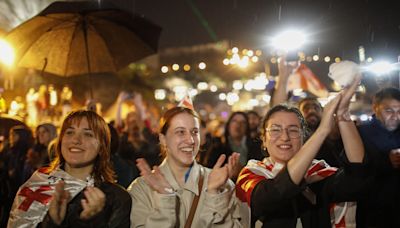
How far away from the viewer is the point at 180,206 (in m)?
3.60

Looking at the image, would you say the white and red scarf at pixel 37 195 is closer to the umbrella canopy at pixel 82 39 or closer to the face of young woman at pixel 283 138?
the face of young woman at pixel 283 138

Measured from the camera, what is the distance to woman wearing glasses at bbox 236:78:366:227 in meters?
3.17

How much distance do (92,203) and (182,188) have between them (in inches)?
30.0

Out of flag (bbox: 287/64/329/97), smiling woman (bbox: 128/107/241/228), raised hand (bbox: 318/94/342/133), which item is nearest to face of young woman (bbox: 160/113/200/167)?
smiling woman (bbox: 128/107/241/228)

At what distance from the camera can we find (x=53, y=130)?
8.12 meters

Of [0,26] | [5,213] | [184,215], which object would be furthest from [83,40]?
[184,215]

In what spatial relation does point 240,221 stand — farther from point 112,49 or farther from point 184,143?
point 112,49

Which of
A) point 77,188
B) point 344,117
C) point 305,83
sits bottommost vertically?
point 77,188

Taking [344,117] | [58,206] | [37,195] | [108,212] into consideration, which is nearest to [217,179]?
[108,212]

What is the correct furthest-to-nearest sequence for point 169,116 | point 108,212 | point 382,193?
point 382,193 < point 169,116 < point 108,212

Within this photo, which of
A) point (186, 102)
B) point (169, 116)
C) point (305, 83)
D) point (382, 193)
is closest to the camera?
point (169, 116)

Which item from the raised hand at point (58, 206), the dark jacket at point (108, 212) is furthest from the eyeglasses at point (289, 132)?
the raised hand at point (58, 206)

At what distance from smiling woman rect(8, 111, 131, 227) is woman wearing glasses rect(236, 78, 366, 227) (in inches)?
42.1

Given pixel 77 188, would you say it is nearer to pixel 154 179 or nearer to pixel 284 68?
pixel 154 179
